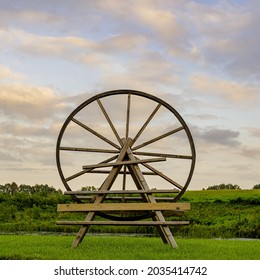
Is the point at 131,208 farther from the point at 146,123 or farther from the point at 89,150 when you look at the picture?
the point at 146,123

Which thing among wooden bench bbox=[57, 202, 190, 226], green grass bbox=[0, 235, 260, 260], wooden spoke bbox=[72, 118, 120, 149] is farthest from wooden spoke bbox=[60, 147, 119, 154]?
green grass bbox=[0, 235, 260, 260]

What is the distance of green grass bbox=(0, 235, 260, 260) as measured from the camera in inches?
420

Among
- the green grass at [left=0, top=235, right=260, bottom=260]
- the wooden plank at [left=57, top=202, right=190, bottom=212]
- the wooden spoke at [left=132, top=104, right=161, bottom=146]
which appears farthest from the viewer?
the wooden spoke at [left=132, top=104, right=161, bottom=146]

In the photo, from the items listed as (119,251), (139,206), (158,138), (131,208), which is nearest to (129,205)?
(131,208)

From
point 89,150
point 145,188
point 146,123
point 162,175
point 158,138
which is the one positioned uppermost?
point 146,123

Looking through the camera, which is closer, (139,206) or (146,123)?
(139,206)

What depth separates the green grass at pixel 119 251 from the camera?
35.0 feet

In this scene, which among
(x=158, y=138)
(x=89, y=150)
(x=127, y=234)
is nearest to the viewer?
(x=89, y=150)

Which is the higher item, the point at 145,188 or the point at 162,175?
the point at 162,175

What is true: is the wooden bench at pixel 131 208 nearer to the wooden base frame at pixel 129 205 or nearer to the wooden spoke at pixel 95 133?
the wooden base frame at pixel 129 205

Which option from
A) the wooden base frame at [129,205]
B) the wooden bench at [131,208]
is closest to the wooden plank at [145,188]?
the wooden base frame at [129,205]

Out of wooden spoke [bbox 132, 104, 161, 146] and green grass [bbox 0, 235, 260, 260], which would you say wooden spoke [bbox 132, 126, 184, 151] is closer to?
wooden spoke [bbox 132, 104, 161, 146]

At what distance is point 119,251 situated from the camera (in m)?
11.5

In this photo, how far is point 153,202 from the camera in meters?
11.5
